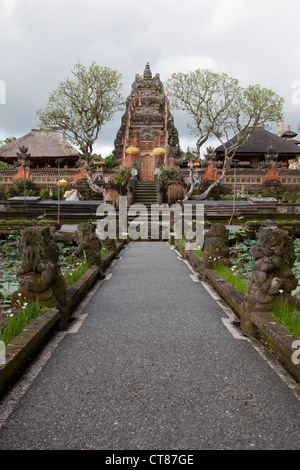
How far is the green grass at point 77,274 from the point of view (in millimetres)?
5752

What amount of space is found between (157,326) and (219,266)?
2.96m

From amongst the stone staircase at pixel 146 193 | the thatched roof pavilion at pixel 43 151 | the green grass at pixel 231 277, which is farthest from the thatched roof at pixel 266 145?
the green grass at pixel 231 277

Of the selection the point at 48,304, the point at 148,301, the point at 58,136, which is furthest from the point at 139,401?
the point at 58,136

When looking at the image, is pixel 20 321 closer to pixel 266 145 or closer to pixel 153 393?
pixel 153 393

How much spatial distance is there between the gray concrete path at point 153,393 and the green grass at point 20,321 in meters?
0.38

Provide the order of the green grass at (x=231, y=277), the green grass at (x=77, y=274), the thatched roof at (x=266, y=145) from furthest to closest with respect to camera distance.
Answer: the thatched roof at (x=266, y=145)
the green grass at (x=77, y=274)
the green grass at (x=231, y=277)

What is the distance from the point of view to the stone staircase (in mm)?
23566

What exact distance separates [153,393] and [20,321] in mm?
1722

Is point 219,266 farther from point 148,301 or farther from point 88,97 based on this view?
point 88,97

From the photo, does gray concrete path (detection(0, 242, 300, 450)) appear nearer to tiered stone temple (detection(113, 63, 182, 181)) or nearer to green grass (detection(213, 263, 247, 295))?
green grass (detection(213, 263, 247, 295))

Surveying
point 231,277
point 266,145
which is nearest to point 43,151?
point 266,145

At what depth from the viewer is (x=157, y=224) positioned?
1552cm

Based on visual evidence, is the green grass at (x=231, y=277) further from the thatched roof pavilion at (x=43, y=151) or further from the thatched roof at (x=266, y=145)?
the thatched roof pavilion at (x=43, y=151)

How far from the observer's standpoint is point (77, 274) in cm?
621
